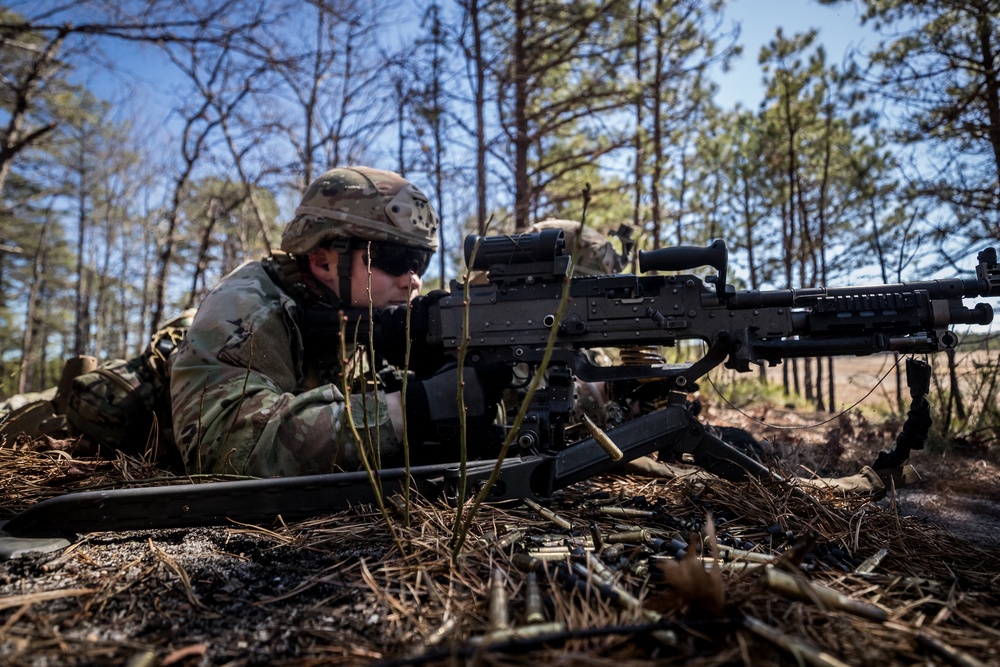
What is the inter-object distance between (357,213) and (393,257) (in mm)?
329

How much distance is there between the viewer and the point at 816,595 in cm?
114

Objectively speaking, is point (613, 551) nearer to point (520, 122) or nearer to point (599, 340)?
point (599, 340)

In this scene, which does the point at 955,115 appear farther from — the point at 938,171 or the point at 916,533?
the point at 916,533

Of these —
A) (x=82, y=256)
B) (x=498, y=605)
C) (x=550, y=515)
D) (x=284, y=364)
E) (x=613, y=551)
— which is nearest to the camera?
(x=498, y=605)

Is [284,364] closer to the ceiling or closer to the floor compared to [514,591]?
closer to the ceiling

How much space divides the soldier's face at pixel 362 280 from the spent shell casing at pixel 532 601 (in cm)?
207

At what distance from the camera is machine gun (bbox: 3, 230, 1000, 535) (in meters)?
1.95

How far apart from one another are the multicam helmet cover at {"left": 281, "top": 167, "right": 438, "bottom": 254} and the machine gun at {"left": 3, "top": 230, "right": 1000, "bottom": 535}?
0.68m

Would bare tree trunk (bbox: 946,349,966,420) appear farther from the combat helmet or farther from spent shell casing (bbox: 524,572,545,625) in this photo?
spent shell casing (bbox: 524,572,545,625)

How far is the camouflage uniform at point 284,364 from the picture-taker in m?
2.44

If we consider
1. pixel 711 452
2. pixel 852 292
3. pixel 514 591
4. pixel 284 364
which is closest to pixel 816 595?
pixel 514 591

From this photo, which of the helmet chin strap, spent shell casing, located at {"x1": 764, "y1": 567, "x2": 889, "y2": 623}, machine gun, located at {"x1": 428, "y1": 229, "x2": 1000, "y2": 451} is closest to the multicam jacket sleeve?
the helmet chin strap

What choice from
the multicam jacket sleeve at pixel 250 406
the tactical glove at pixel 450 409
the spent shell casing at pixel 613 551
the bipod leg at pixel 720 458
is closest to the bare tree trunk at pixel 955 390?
the bipod leg at pixel 720 458

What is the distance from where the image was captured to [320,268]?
10.8ft
